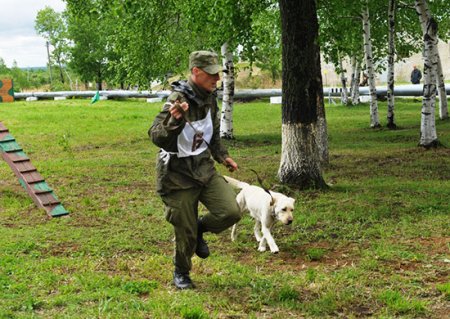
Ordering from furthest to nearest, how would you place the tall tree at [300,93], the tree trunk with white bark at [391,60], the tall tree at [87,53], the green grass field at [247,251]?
1. the tall tree at [87,53]
2. the tree trunk with white bark at [391,60]
3. the tall tree at [300,93]
4. the green grass field at [247,251]

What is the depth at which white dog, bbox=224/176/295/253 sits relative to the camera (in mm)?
6629

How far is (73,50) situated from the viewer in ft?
172

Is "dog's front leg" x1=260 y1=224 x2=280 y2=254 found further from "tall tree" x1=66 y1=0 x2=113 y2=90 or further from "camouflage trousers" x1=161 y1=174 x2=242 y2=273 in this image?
"tall tree" x1=66 y1=0 x2=113 y2=90

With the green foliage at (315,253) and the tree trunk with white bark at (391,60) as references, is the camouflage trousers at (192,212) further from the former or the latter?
the tree trunk with white bark at (391,60)

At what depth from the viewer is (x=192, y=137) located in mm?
5422

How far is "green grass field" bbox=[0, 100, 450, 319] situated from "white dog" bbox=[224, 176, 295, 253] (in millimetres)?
188

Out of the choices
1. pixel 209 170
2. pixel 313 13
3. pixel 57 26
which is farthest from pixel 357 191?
pixel 57 26

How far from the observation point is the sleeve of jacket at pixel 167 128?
16.4 feet

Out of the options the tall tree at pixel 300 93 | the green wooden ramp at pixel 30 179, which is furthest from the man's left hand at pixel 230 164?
the tall tree at pixel 300 93

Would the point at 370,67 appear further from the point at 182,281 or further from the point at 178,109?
the point at 178,109

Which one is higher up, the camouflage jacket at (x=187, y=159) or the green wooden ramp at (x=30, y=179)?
the camouflage jacket at (x=187, y=159)

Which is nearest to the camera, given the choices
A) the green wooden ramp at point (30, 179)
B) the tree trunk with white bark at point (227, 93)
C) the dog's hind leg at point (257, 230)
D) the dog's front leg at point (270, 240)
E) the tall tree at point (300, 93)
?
the dog's front leg at point (270, 240)

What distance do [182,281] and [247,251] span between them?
5.07 ft

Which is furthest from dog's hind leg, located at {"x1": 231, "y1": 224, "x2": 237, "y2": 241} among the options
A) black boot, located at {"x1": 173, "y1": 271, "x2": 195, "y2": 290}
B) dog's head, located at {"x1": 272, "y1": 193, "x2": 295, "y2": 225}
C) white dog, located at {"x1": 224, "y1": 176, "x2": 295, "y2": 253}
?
black boot, located at {"x1": 173, "y1": 271, "x2": 195, "y2": 290}
